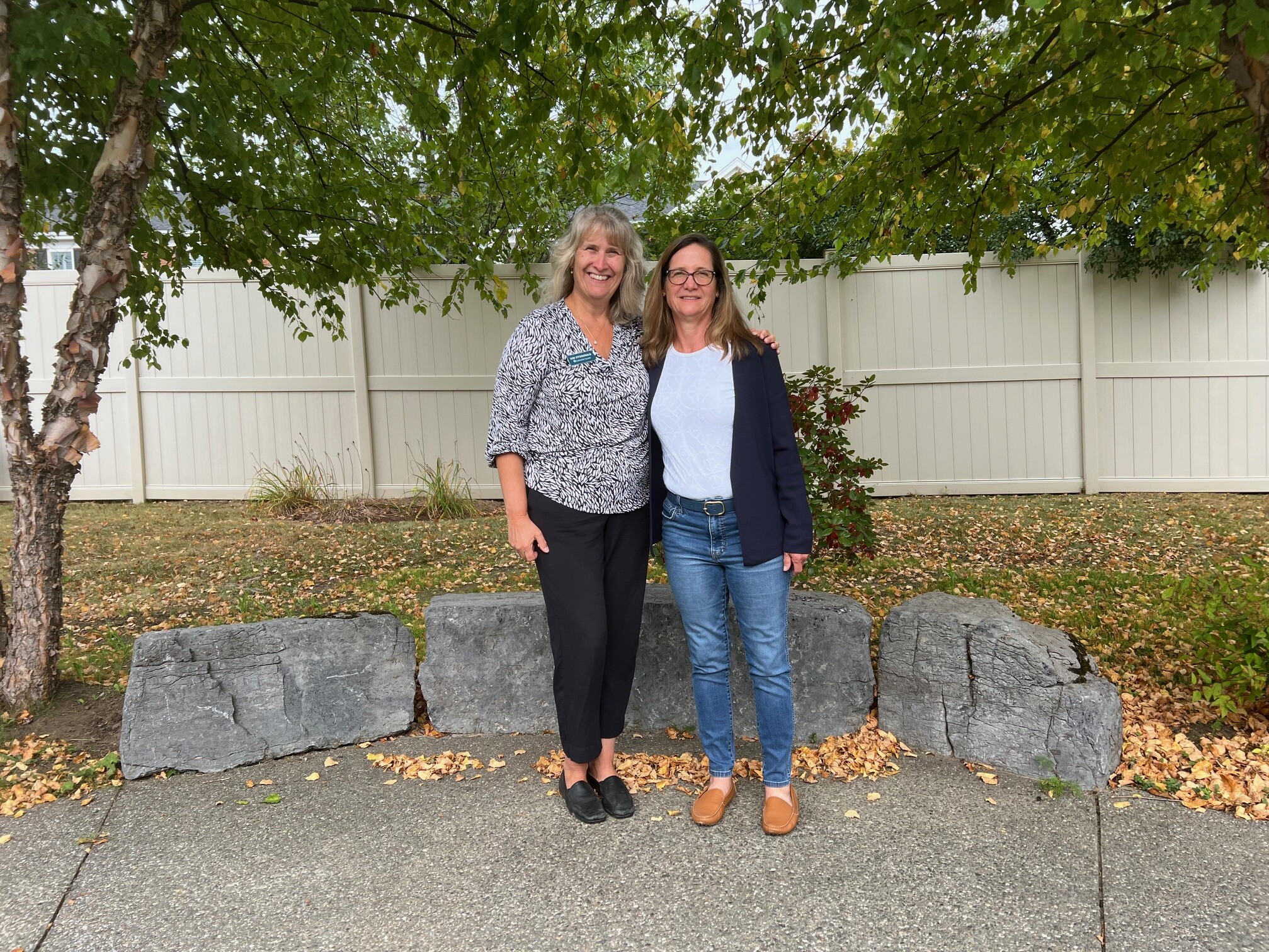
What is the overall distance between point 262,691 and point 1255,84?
409 cm

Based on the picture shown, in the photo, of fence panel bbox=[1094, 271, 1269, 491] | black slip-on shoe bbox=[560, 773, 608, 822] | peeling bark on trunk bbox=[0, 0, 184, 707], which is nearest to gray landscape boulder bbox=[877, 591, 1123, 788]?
black slip-on shoe bbox=[560, 773, 608, 822]

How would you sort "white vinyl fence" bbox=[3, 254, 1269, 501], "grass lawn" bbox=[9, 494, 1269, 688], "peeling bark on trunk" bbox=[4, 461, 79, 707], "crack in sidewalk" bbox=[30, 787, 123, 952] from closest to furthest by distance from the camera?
"crack in sidewalk" bbox=[30, 787, 123, 952] < "peeling bark on trunk" bbox=[4, 461, 79, 707] < "grass lawn" bbox=[9, 494, 1269, 688] < "white vinyl fence" bbox=[3, 254, 1269, 501]

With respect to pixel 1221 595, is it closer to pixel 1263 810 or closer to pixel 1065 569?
pixel 1263 810

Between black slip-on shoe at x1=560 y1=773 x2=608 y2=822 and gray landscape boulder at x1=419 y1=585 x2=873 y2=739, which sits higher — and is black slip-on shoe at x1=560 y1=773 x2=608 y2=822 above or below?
below

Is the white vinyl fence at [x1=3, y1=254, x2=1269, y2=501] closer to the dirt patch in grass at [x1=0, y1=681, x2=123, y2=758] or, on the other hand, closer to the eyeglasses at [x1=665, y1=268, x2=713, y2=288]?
the dirt patch in grass at [x1=0, y1=681, x2=123, y2=758]

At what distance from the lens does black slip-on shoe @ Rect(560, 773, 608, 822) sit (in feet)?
8.67

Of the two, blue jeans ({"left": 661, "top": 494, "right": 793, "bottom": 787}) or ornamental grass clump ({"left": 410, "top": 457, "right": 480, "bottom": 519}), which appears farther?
ornamental grass clump ({"left": 410, "top": 457, "right": 480, "bottom": 519})

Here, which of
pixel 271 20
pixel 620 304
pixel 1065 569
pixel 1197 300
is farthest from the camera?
pixel 1197 300

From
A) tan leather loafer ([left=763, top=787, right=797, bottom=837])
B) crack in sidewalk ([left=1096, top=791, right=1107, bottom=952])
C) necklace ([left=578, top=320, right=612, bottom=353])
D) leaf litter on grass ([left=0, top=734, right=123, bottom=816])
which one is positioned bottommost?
crack in sidewalk ([left=1096, top=791, right=1107, bottom=952])

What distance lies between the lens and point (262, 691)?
308 centimetres

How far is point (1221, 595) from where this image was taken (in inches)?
136

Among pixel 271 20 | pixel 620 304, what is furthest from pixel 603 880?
pixel 271 20

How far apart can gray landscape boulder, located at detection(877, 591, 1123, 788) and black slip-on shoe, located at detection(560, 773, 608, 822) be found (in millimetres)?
1134

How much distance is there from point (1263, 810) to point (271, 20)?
18.0ft
